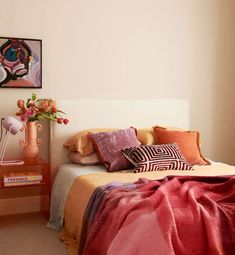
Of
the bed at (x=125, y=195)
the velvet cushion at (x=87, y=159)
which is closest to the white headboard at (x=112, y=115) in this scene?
the bed at (x=125, y=195)

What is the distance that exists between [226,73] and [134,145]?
72.9 inches

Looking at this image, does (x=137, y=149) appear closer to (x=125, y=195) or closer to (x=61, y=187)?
(x=61, y=187)

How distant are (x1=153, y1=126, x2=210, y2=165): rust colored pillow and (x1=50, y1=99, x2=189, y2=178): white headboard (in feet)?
1.40

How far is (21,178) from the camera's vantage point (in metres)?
3.35

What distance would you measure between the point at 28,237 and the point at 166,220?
67.1 inches

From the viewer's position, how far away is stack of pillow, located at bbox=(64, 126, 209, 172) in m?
3.21

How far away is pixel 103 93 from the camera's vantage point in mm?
4012

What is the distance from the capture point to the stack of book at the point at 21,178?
3297mm

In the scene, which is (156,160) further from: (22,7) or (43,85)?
(22,7)

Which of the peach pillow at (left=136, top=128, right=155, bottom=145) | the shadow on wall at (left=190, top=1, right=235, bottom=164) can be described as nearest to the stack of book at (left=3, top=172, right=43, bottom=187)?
the peach pillow at (left=136, top=128, right=155, bottom=145)

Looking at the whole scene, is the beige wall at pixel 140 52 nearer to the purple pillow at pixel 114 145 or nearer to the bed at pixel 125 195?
the bed at pixel 125 195

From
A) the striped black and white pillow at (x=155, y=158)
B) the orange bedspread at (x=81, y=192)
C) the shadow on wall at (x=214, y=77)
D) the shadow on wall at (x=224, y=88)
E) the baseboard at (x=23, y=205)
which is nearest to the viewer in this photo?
the orange bedspread at (x=81, y=192)

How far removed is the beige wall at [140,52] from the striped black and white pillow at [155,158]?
3.25ft

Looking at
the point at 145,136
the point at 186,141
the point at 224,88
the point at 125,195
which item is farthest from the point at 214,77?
the point at 125,195
